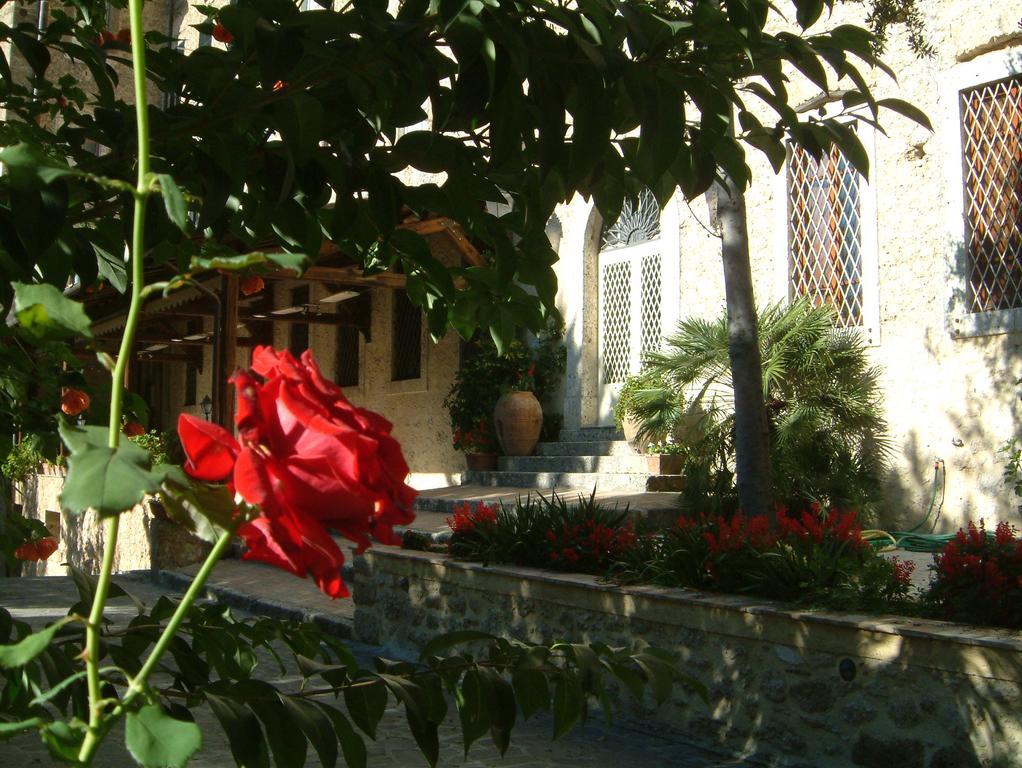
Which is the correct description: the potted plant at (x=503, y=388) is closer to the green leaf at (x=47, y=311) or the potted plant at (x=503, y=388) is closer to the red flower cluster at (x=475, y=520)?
the red flower cluster at (x=475, y=520)

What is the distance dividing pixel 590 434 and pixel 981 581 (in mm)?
7018


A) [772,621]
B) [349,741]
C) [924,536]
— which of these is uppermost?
[349,741]

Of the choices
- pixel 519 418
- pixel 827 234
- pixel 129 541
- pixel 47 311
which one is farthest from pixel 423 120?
pixel 129 541

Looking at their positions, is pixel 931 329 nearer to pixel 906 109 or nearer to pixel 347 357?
pixel 906 109

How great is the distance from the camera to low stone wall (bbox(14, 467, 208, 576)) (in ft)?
36.2

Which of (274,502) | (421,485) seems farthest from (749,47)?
(421,485)

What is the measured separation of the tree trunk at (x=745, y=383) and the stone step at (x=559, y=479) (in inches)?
134

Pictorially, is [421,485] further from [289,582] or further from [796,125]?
[796,125]

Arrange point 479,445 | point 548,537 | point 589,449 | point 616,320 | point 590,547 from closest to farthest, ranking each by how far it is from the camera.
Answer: point 590,547
point 548,537
point 589,449
point 616,320
point 479,445

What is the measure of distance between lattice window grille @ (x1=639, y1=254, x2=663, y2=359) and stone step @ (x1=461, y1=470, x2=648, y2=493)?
148cm

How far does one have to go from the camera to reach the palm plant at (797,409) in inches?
310

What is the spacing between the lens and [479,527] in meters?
6.52

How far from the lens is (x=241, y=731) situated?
3.69ft

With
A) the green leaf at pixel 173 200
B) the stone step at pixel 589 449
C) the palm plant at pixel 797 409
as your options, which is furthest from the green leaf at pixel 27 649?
the stone step at pixel 589 449
